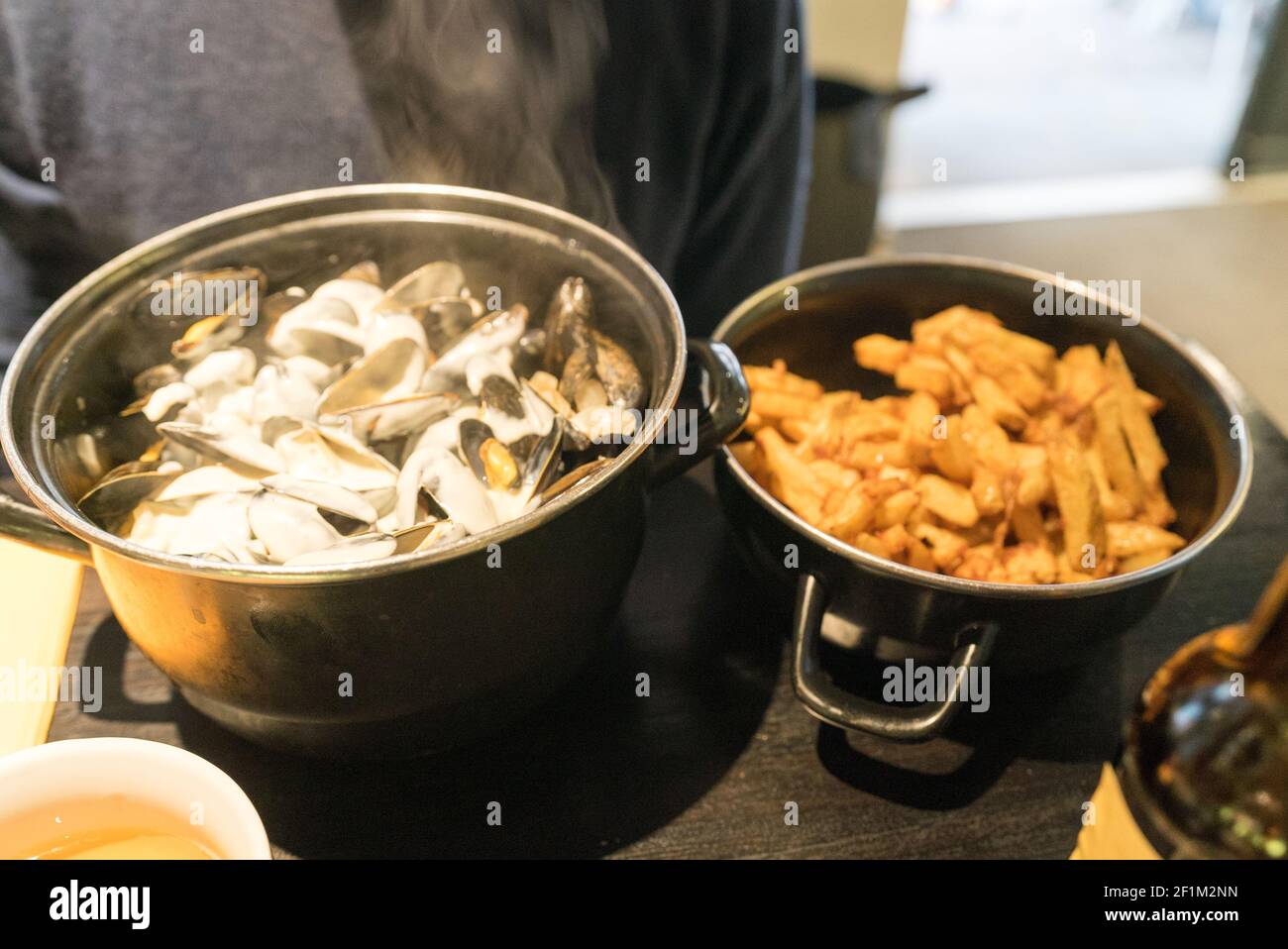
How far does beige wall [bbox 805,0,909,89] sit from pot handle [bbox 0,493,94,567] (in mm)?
2267

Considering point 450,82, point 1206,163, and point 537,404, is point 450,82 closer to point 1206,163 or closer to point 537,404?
point 537,404

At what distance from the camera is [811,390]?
1043mm

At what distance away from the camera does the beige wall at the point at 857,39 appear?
2.51 meters

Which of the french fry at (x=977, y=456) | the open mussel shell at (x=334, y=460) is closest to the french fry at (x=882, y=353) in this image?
the french fry at (x=977, y=456)

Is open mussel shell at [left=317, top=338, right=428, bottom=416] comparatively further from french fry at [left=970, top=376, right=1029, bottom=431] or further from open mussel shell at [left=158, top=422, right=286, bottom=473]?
french fry at [left=970, top=376, right=1029, bottom=431]

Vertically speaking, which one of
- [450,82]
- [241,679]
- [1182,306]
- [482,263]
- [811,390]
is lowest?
[1182,306]

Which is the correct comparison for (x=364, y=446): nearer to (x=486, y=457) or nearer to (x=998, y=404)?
(x=486, y=457)

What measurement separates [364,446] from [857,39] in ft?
7.36

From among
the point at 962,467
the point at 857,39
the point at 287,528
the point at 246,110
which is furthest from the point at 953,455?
the point at 857,39

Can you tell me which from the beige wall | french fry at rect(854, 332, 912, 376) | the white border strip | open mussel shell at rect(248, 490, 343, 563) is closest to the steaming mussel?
open mussel shell at rect(248, 490, 343, 563)

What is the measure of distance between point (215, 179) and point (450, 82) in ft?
1.29

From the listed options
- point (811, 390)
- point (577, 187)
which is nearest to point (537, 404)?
point (811, 390)

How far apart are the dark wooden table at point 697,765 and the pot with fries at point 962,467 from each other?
10 cm

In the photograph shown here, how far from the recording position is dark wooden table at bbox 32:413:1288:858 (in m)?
0.81
